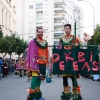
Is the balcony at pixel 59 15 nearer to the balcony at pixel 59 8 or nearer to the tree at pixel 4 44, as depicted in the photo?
the balcony at pixel 59 8

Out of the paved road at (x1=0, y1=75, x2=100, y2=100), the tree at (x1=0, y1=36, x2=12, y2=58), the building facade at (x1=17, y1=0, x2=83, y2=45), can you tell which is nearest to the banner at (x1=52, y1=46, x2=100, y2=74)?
the paved road at (x1=0, y1=75, x2=100, y2=100)

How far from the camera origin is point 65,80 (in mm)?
7129

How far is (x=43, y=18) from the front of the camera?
88.9 metres

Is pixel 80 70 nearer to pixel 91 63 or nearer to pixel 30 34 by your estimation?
pixel 91 63

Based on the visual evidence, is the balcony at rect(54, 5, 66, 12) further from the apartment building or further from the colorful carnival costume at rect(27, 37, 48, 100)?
the colorful carnival costume at rect(27, 37, 48, 100)

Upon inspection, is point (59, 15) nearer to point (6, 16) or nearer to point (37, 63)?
point (6, 16)

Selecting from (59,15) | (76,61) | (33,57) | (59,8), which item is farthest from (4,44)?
(59,15)

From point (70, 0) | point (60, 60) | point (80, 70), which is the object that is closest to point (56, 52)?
point (60, 60)

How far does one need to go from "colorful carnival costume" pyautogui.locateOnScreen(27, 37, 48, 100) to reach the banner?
497mm

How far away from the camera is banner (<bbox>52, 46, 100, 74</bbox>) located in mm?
6711

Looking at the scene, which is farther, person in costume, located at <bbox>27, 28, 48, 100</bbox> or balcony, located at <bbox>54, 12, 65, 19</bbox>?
balcony, located at <bbox>54, 12, 65, 19</bbox>

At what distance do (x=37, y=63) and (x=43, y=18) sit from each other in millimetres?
82395

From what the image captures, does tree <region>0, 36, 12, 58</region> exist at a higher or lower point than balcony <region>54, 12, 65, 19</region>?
lower

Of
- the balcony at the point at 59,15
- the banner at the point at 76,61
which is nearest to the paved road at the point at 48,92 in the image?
the banner at the point at 76,61
